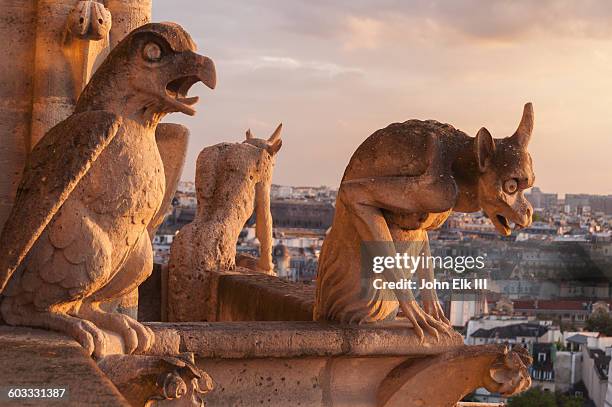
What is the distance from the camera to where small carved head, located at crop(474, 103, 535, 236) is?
5.46 metres

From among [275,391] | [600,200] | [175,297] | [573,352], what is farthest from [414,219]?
[600,200]

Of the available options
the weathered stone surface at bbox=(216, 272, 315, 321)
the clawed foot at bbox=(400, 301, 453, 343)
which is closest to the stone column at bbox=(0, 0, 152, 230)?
the weathered stone surface at bbox=(216, 272, 315, 321)

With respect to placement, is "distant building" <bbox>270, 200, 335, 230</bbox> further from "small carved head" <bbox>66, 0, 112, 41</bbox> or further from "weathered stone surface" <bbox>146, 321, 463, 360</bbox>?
"weathered stone surface" <bbox>146, 321, 463, 360</bbox>

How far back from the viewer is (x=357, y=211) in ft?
17.9

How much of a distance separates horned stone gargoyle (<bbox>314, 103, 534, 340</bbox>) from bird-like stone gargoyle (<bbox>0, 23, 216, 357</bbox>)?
109 cm

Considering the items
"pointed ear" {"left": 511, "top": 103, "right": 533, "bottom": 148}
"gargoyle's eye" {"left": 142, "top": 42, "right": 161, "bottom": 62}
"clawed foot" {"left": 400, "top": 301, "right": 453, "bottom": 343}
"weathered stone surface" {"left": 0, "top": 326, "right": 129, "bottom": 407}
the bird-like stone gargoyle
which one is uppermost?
"gargoyle's eye" {"left": 142, "top": 42, "right": 161, "bottom": 62}

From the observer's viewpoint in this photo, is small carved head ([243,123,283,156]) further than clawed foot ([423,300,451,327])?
Yes

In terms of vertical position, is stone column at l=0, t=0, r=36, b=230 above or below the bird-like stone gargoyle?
above

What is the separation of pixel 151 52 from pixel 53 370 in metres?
1.34

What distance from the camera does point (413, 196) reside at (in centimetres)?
541

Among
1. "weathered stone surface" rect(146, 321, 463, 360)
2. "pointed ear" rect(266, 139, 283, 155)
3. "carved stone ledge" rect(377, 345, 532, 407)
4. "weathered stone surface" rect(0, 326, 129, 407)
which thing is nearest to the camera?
"weathered stone surface" rect(0, 326, 129, 407)

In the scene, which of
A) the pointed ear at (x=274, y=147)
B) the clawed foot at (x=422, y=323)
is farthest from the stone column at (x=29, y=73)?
the pointed ear at (x=274, y=147)

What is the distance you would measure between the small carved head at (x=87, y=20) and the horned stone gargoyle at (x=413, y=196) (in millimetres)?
1380

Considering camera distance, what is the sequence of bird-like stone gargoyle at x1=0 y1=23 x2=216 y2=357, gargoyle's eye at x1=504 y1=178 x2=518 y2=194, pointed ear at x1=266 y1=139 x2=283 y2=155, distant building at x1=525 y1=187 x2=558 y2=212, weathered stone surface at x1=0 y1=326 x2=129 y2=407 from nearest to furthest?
1. weathered stone surface at x1=0 y1=326 x2=129 y2=407
2. bird-like stone gargoyle at x1=0 y1=23 x2=216 y2=357
3. gargoyle's eye at x1=504 y1=178 x2=518 y2=194
4. pointed ear at x1=266 y1=139 x2=283 y2=155
5. distant building at x1=525 y1=187 x2=558 y2=212
